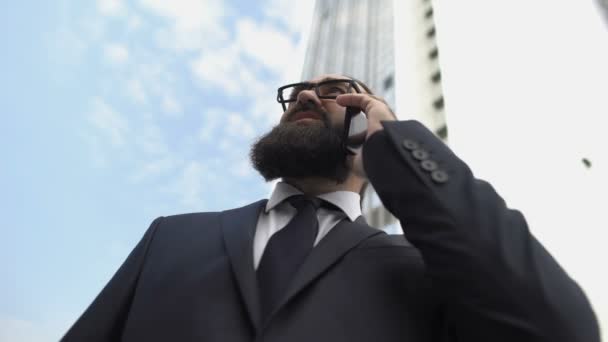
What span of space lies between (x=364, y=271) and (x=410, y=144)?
0.26 m

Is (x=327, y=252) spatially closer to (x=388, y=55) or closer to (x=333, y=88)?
(x=333, y=88)

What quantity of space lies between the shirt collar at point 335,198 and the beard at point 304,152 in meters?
0.06

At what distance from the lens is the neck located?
107cm

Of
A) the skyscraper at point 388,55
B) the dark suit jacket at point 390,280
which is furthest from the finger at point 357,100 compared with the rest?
the skyscraper at point 388,55

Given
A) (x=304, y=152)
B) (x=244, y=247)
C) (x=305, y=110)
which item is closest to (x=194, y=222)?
(x=244, y=247)

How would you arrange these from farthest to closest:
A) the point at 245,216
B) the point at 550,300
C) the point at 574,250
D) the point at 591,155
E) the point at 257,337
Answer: the point at 591,155
the point at 574,250
the point at 245,216
the point at 257,337
the point at 550,300

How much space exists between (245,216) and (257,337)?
14.2 inches

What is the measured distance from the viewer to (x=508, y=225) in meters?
0.53

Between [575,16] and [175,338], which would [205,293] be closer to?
[175,338]

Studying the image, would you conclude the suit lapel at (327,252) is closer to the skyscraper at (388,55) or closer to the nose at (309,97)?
the nose at (309,97)

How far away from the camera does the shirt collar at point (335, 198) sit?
97 cm

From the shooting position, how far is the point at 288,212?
97 centimetres

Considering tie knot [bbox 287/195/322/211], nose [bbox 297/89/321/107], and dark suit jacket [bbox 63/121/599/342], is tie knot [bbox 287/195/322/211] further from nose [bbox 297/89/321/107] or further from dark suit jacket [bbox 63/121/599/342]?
nose [bbox 297/89/321/107]

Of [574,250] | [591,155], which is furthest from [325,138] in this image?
[591,155]
